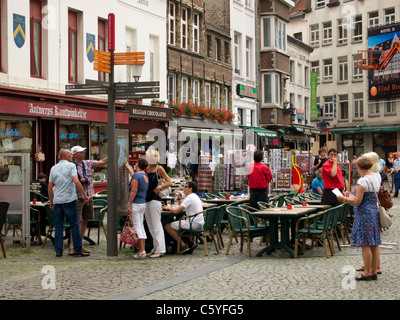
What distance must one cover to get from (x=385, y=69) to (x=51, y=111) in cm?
4008

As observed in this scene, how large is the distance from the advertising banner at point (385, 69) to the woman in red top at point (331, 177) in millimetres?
43158

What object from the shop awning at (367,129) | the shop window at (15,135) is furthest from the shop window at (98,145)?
the shop awning at (367,129)

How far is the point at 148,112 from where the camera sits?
81.5ft

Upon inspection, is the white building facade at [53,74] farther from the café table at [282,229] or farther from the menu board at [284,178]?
the café table at [282,229]

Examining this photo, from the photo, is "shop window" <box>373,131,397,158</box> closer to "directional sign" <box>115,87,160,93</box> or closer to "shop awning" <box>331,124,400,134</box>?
"shop awning" <box>331,124,400,134</box>

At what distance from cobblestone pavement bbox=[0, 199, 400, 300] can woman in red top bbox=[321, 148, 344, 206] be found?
101 cm

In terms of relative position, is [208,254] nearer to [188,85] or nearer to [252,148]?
[252,148]

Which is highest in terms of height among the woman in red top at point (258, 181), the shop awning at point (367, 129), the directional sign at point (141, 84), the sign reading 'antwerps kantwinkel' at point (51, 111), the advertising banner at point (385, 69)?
the advertising banner at point (385, 69)

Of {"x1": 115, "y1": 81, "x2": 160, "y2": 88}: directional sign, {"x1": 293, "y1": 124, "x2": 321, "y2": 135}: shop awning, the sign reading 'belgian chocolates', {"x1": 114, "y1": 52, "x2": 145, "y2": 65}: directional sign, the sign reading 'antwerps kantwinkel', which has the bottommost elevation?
{"x1": 115, "y1": 81, "x2": 160, "y2": 88}: directional sign

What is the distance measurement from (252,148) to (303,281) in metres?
17.5

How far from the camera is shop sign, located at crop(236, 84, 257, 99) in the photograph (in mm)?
34625

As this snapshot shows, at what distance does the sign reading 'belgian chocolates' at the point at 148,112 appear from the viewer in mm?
23734

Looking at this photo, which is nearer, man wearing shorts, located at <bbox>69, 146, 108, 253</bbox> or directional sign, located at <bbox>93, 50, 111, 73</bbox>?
directional sign, located at <bbox>93, 50, 111, 73</bbox>

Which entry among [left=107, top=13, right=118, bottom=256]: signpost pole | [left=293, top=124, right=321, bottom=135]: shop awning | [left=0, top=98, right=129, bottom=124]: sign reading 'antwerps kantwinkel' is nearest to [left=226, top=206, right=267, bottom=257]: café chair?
[left=107, top=13, right=118, bottom=256]: signpost pole
